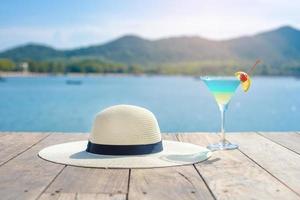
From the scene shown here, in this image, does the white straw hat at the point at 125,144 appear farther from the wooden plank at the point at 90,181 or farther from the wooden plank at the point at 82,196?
the wooden plank at the point at 82,196

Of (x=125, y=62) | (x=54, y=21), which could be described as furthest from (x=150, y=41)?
(x=54, y=21)

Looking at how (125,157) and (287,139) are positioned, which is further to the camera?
(287,139)

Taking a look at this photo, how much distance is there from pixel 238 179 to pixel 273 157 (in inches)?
22.7

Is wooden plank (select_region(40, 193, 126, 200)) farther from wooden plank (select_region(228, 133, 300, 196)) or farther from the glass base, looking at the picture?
the glass base

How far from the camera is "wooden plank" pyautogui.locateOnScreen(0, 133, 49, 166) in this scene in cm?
247

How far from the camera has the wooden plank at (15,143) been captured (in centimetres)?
247

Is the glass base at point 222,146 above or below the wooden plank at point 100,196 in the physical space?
below

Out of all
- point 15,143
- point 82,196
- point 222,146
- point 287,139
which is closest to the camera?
point 82,196

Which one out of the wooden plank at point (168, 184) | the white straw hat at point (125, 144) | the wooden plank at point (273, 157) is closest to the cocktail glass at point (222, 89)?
the wooden plank at point (273, 157)

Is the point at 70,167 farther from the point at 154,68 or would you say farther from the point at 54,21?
the point at 154,68

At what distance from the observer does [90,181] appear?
1875 millimetres

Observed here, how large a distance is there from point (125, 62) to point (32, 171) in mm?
91039

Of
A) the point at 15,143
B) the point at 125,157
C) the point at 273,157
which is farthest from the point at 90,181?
the point at 15,143

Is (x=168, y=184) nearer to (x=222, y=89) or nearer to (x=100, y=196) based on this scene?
(x=100, y=196)
